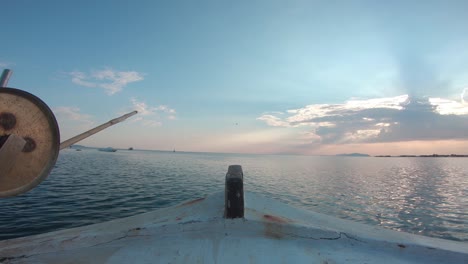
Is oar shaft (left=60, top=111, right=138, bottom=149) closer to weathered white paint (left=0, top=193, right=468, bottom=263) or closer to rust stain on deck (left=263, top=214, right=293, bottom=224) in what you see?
weathered white paint (left=0, top=193, right=468, bottom=263)

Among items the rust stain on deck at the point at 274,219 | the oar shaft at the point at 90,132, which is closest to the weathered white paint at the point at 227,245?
the rust stain on deck at the point at 274,219

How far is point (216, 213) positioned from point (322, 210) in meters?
12.9

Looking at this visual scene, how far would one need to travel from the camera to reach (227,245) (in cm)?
491

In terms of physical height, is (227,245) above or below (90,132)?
below

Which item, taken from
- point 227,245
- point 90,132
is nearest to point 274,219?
point 227,245

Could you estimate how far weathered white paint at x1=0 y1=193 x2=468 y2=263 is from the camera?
4.60 meters

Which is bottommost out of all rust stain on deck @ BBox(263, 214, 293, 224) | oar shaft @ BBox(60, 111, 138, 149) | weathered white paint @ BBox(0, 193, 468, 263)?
weathered white paint @ BBox(0, 193, 468, 263)

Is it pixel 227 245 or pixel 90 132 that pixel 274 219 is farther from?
pixel 90 132

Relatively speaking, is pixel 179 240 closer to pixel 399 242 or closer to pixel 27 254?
pixel 27 254

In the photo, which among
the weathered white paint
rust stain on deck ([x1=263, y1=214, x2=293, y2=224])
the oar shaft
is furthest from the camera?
rust stain on deck ([x1=263, y1=214, x2=293, y2=224])

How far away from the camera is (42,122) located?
11.8ft

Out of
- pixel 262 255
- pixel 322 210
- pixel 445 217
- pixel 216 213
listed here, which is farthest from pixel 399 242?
pixel 445 217

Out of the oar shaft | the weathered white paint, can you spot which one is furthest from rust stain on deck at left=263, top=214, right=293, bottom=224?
the oar shaft

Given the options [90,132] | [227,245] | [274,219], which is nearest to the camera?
[90,132]
